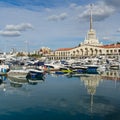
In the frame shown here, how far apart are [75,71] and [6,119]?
46.6m

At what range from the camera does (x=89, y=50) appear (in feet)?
554

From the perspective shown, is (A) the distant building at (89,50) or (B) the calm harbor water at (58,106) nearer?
(B) the calm harbor water at (58,106)

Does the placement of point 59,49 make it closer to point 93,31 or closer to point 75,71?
point 93,31

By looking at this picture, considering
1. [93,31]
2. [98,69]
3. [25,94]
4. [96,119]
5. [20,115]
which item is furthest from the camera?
[93,31]

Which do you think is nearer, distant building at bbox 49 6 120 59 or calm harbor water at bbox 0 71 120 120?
calm harbor water at bbox 0 71 120 120

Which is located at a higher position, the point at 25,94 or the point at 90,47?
the point at 90,47

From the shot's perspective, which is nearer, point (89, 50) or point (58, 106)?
point (58, 106)

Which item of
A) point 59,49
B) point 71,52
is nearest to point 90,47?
point 71,52

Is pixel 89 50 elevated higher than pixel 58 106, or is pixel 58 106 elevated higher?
pixel 89 50

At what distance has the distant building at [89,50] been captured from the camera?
528ft

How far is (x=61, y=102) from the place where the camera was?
93.8ft

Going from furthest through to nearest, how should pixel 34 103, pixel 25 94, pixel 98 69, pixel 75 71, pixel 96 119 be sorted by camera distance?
pixel 98 69 → pixel 75 71 → pixel 25 94 → pixel 34 103 → pixel 96 119

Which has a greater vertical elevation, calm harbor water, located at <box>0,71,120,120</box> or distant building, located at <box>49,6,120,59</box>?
distant building, located at <box>49,6,120,59</box>

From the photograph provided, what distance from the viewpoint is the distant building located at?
528ft
